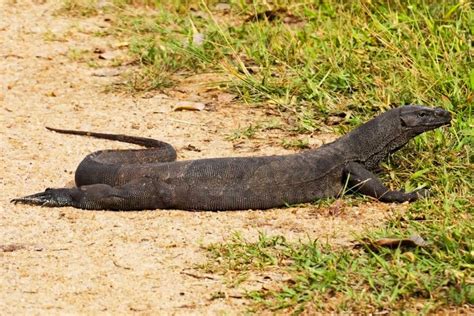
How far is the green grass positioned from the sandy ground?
0.20 meters

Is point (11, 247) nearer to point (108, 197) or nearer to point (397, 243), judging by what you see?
point (108, 197)

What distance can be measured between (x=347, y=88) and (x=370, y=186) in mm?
1595

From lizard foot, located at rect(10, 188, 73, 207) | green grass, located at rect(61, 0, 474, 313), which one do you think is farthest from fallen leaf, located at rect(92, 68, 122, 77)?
lizard foot, located at rect(10, 188, 73, 207)

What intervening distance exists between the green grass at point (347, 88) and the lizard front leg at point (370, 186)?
149mm

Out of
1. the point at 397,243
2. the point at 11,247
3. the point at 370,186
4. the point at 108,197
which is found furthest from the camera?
the point at 370,186

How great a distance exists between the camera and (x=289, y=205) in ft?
20.2

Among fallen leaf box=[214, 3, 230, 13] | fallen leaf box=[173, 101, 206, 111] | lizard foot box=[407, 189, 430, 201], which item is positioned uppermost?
lizard foot box=[407, 189, 430, 201]

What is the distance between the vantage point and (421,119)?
6.55 m

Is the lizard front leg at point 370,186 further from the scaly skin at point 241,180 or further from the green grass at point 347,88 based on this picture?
the green grass at point 347,88

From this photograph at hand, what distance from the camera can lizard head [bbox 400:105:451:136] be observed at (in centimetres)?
652

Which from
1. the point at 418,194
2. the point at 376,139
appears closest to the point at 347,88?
the point at 376,139

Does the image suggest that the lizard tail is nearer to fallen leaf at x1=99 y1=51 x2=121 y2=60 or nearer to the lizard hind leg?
the lizard hind leg

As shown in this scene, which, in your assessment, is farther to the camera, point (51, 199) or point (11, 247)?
point (51, 199)

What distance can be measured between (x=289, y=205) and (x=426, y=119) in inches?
42.6
